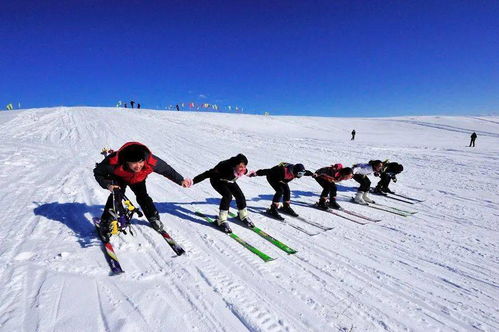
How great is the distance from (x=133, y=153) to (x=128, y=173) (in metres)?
0.54

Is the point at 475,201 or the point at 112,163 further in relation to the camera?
the point at 475,201

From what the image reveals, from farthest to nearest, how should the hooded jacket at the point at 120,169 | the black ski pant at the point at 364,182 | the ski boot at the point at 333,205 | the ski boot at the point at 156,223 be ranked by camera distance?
the black ski pant at the point at 364,182, the ski boot at the point at 333,205, the ski boot at the point at 156,223, the hooded jacket at the point at 120,169

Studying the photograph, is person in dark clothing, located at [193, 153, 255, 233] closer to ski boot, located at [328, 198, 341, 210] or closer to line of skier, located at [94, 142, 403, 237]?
line of skier, located at [94, 142, 403, 237]

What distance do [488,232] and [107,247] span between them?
7.50 m

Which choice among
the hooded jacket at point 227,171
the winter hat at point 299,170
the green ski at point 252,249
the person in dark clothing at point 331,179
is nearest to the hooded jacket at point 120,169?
the hooded jacket at point 227,171

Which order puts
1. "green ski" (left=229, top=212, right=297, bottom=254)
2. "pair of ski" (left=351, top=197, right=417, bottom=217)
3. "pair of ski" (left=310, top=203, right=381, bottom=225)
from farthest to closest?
1. "pair of ski" (left=351, top=197, right=417, bottom=217)
2. "pair of ski" (left=310, top=203, right=381, bottom=225)
3. "green ski" (left=229, top=212, right=297, bottom=254)

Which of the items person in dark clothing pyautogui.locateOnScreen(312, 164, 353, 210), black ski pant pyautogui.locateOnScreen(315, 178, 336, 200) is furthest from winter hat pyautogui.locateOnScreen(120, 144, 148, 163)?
black ski pant pyautogui.locateOnScreen(315, 178, 336, 200)

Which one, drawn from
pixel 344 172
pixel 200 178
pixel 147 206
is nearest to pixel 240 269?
pixel 147 206

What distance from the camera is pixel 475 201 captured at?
26.6ft

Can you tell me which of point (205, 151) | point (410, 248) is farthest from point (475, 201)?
point (205, 151)

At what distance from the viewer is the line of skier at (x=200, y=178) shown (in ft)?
14.4

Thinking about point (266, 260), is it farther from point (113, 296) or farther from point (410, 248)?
point (410, 248)

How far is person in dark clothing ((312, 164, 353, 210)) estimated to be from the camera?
283 inches

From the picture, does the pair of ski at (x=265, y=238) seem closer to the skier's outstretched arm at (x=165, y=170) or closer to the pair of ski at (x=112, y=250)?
the pair of ski at (x=112, y=250)
